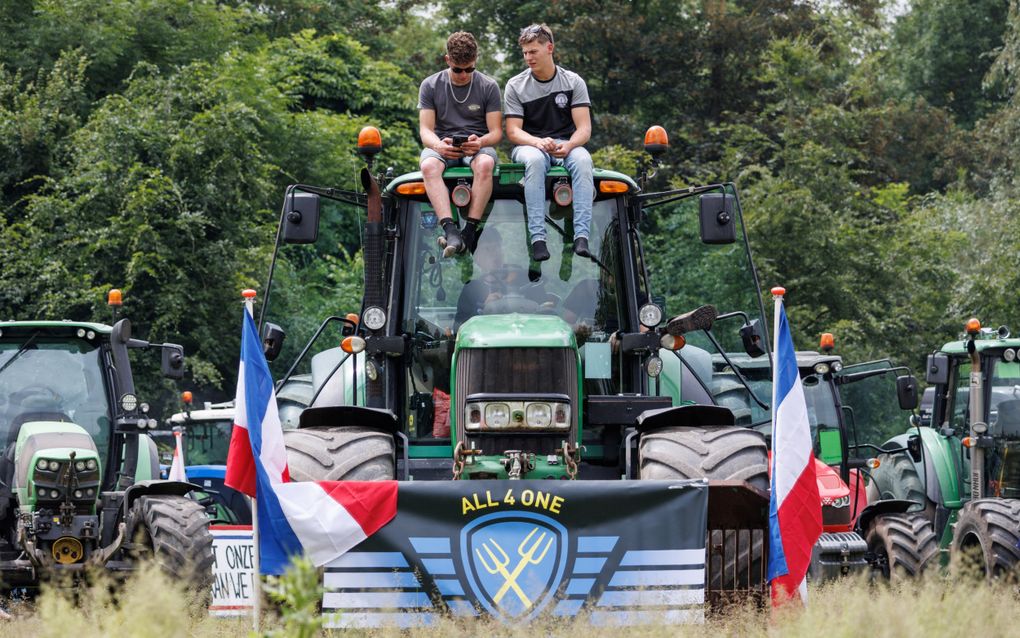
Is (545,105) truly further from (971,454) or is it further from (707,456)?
(971,454)

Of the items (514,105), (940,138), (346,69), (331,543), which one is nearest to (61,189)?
(346,69)

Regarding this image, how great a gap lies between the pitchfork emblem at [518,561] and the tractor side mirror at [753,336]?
7.89 feet

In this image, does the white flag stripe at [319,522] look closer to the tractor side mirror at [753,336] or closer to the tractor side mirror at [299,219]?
the tractor side mirror at [299,219]

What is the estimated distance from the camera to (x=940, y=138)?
1373 inches

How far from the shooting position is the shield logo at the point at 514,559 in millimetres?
7906

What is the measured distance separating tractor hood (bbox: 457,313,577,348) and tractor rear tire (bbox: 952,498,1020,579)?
367 cm

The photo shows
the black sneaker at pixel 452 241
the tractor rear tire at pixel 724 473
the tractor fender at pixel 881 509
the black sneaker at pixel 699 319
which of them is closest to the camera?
the tractor rear tire at pixel 724 473

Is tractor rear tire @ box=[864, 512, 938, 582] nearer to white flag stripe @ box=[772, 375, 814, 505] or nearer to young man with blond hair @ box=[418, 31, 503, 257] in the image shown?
white flag stripe @ box=[772, 375, 814, 505]

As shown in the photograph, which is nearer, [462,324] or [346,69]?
[462,324]

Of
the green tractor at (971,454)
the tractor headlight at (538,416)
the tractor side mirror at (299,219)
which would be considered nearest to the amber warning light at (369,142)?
the tractor side mirror at (299,219)

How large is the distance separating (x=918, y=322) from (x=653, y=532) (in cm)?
1714

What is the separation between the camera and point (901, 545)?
11.8 metres

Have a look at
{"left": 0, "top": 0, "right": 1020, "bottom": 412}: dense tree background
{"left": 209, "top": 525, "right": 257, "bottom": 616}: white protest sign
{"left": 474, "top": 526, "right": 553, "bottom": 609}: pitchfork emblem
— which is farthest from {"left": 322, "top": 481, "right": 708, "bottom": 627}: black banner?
{"left": 0, "top": 0, "right": 1020, "bottom": 412}: dense tree background

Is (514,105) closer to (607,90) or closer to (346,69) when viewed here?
(346,69)
